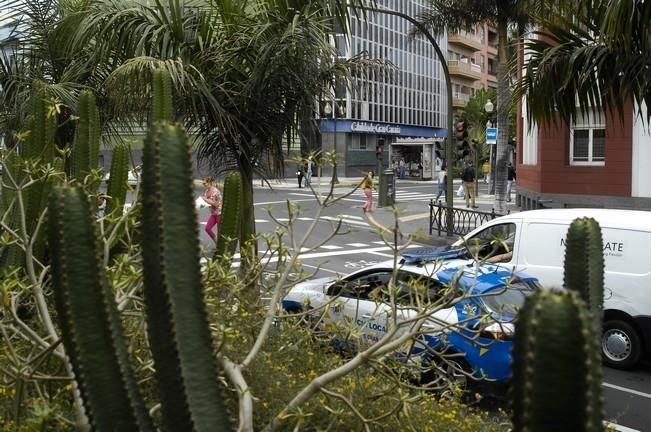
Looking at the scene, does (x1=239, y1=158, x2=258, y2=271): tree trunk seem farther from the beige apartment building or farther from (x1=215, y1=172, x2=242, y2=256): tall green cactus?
the beige apartment building

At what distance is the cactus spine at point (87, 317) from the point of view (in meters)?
2.45

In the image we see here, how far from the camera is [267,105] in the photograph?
22.9 ft

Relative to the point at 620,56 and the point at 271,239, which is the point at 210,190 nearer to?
the point at 620,56

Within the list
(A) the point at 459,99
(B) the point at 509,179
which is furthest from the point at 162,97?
(A) the point at 459,99

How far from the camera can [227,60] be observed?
6.81 meters

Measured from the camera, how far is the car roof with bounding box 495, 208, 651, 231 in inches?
311

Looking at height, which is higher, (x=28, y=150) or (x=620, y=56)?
(x=620, y=56)

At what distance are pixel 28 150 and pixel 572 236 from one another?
4.27m

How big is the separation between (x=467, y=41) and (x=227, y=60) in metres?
68.3

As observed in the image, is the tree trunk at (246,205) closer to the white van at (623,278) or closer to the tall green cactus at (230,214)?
the tall green cactus at (230,214)

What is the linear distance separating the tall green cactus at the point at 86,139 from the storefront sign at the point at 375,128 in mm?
49394

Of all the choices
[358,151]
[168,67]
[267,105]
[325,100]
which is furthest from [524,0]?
[358,151]

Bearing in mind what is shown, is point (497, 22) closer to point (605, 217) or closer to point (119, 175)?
point (605, 217)

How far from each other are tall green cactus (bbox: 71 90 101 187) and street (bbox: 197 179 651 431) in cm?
151
